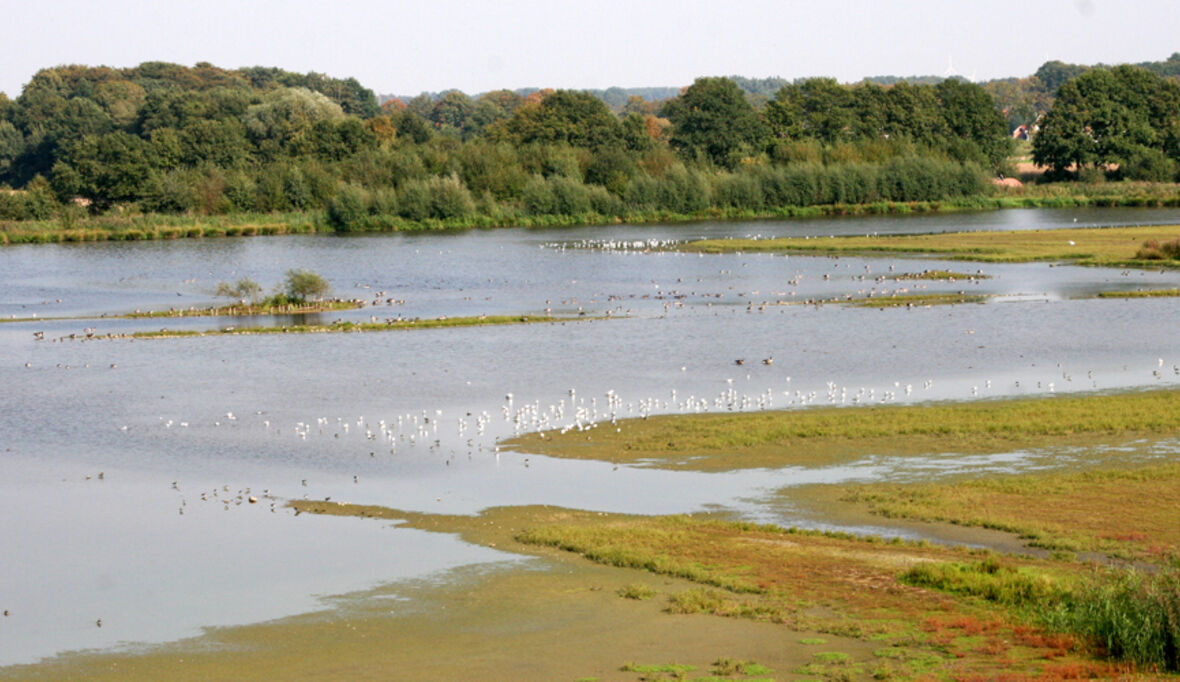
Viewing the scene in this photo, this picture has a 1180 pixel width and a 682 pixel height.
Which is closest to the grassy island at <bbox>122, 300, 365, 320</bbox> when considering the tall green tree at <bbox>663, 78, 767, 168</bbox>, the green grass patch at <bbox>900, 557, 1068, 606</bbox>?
the green grass patch at <bbox>900, 557, 1068, 606</bbox>

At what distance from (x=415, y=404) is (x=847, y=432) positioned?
11.0 metres

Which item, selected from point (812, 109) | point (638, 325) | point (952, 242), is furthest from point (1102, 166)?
point (638, 325)

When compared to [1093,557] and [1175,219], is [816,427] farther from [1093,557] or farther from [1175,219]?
[1175,219]

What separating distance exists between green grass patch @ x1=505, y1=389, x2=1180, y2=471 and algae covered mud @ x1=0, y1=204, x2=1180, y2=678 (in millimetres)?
742

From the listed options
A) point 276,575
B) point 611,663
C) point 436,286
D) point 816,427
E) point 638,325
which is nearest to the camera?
point 611,663

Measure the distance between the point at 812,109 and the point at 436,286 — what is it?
8501 cm

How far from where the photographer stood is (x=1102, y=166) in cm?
12531

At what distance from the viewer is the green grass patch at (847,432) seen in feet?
81.0

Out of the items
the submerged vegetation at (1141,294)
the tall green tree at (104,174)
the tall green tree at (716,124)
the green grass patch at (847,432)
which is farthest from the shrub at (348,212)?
the green grass patch at (847,432)

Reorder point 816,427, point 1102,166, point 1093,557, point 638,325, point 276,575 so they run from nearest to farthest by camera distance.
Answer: point 1093,557
point 276,575
point 816,427
point 638,325
point 1102,166

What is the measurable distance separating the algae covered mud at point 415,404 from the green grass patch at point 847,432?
0.74 meters

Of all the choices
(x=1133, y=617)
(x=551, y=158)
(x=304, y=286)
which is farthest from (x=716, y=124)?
(x=1133, y=617)

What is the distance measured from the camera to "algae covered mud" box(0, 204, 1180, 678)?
726 inches

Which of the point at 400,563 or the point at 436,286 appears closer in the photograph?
the point at 400,563
